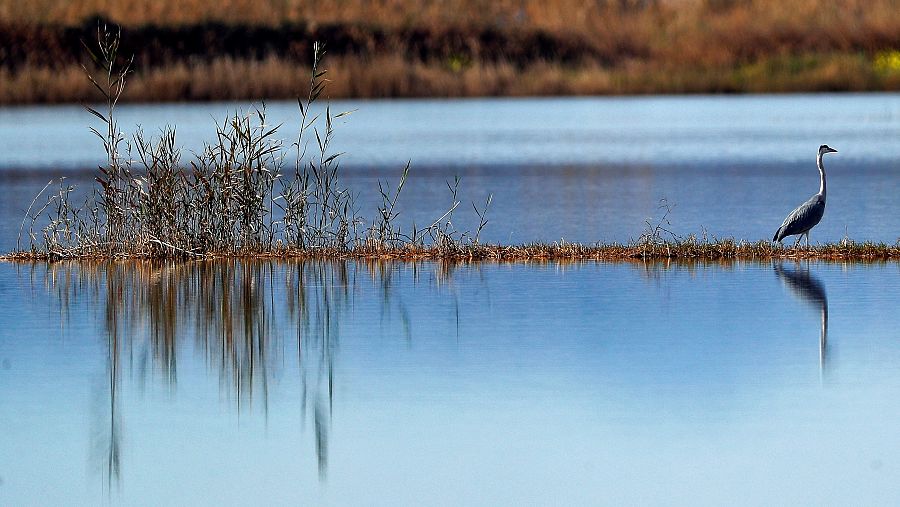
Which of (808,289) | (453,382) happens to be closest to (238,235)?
(808,289)

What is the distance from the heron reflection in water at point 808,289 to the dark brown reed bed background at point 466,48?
25411mm

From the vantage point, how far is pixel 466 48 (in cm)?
4412

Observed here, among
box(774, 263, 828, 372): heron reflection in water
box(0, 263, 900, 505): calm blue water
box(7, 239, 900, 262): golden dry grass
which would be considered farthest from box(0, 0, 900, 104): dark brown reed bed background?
box(0, 263, 900, 505): calm blue water

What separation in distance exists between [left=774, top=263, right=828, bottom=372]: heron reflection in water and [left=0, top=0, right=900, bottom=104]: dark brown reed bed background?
25411 mm

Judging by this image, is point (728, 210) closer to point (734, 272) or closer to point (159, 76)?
point (734, 272)

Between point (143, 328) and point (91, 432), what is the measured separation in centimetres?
267

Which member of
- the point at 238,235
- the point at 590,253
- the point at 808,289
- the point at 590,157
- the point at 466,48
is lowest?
the point at 808,289

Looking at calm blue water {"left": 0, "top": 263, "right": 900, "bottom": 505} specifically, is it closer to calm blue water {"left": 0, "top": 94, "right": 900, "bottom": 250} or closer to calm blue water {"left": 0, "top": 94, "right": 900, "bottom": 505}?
calm blue water {"left": 0, "top": 94, "right": 900, "bottom": 505}

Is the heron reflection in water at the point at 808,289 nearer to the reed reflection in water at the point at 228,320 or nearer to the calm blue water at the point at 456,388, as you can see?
the calm blue water at the point at 456,388

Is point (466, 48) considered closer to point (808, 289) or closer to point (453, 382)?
point (808, 289)

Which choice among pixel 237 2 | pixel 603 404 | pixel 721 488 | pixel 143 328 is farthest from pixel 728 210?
pixel 237 2

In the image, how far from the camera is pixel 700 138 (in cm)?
2895

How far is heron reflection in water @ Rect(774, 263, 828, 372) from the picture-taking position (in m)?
9.73

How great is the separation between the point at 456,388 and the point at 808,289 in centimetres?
375
